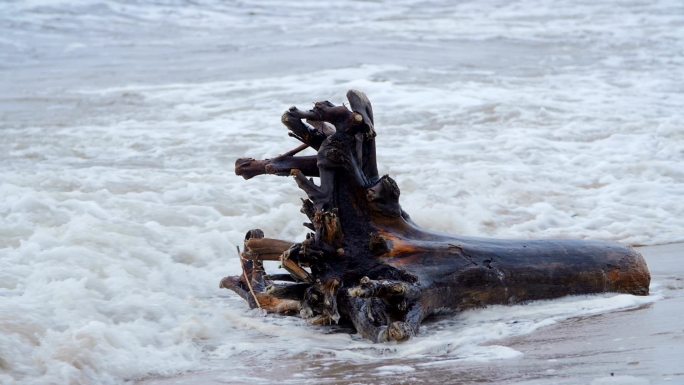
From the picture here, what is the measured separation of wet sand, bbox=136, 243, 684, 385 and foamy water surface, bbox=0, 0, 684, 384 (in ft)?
0.21

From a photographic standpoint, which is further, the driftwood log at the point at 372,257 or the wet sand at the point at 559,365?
the driftwood log at the point at 372,257

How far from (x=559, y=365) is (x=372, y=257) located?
2.94 feet

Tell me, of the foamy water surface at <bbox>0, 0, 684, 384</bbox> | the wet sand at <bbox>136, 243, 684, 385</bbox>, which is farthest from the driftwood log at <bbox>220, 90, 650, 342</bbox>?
the wet sand at <bbox>136, 243, 684, 385</bbox>

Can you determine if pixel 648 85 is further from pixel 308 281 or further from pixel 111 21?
pixel 111 21

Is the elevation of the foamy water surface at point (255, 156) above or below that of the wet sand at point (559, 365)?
below

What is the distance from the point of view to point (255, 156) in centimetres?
818

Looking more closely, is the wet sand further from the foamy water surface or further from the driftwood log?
the driftwood log

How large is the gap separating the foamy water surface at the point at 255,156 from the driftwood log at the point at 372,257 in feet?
0.30

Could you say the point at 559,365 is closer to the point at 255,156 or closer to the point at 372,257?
the point at 372,257

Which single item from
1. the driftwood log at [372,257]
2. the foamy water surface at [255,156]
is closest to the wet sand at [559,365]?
the foamy water surface at [255,156]

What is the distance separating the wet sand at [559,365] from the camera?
326 cm

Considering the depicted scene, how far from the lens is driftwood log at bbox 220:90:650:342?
3.93 m

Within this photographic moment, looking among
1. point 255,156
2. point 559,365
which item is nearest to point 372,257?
point 559,365

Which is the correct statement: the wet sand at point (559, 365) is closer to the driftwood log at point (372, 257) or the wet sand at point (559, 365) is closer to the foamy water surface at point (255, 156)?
the foamy water surface at point (255, 156)
